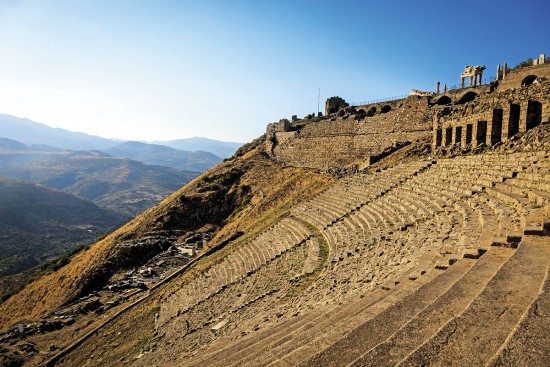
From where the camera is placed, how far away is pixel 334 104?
56.0 m

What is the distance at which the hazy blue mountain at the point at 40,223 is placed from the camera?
78.5 m

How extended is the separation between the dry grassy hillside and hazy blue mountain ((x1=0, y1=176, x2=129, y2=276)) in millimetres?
43147

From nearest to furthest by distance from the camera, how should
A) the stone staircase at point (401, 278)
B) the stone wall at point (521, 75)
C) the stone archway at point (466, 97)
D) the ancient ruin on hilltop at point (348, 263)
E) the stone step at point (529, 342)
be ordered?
the stone step at point (529, 342) → the stone staircase at point (401, 278) → the ancient ruin on hilltop at point (348, 263) → the stone wall at point (521, 75) → the stone archway at point (466, 97)

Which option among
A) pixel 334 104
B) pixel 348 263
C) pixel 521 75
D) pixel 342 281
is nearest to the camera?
pixel 342 281

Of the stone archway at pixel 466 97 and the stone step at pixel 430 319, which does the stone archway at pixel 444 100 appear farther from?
the stone step at pixel 430 319

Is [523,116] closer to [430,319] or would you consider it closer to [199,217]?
[430,319]

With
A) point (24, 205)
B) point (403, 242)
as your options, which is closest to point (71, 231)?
point (24, 205)

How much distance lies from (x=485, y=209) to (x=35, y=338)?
24120 mm

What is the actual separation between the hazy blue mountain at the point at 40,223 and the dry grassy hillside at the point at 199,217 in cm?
4315

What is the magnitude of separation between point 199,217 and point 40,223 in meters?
104

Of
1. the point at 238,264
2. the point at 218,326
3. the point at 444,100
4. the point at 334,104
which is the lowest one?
the point at 238,264

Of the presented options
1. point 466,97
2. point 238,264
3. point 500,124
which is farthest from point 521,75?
point 238,264

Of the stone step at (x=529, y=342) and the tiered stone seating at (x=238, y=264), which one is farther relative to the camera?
the tiered stone seating at (x=238, y=264)

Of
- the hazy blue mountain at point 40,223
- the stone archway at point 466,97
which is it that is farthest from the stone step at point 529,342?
the hazy blue mountain at point 40,223
